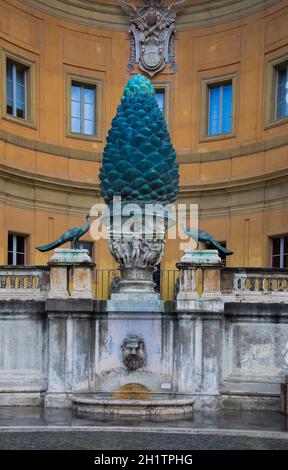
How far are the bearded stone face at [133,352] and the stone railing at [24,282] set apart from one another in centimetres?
182

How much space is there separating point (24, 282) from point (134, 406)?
345 cm

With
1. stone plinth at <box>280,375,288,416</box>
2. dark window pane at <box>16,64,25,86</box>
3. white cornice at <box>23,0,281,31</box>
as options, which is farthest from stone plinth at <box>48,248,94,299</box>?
white cornice at <box>23,0,281,31</box>

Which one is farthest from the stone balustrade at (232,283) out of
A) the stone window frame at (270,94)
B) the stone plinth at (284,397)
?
the stone window frame at (270,94)

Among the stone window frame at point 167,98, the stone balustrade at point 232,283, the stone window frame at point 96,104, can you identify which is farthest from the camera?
the stone window frame at point 167,98

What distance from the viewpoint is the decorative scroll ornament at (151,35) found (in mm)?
23062

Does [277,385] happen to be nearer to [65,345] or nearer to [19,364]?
[65,345]

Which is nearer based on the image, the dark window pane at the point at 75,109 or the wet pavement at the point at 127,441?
the wet pavement at the point at 127,441

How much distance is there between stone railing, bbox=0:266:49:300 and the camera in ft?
41.2

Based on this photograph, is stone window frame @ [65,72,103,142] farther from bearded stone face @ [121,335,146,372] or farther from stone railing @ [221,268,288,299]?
bearded stone face @ [121,335,146,372]

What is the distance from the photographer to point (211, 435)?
9.47m

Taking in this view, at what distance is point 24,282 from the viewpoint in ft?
41.6

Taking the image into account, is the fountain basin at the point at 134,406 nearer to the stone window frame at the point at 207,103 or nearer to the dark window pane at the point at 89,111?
the stone window frame at the point at 207,103

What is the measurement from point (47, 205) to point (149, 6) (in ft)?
25.2

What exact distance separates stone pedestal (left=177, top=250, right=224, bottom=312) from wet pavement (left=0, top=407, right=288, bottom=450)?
188 centimetres
